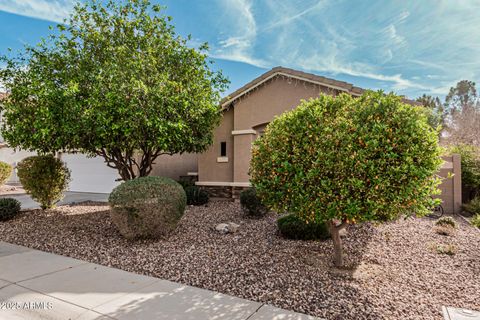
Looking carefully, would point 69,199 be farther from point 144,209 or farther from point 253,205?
point 253,205

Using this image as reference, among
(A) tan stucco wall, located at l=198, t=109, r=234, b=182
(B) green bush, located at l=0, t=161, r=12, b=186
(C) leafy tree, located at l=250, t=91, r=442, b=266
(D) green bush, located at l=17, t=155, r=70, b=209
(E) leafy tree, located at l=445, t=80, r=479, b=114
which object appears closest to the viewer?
(C) leafy tree, located at l=250, t=91, r=442, b=266

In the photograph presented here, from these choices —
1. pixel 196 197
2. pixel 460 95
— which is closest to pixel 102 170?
pixel 196 197

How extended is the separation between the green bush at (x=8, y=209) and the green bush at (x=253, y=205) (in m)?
7.16

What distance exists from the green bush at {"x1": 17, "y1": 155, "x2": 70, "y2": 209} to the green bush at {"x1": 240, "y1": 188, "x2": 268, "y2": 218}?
21.1ft

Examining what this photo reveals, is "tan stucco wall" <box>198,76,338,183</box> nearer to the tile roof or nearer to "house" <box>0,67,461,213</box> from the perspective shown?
"house" <box>0,67,461,213</box>

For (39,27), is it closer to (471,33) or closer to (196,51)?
(196,51)

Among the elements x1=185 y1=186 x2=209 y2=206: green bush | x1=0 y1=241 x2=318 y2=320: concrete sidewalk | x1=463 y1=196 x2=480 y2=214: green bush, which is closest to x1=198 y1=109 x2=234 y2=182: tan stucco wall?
x1=185 y1=186 x2=209 y2=206: green bush

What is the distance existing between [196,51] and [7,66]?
5769 mm

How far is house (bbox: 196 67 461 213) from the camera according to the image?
10258 mm

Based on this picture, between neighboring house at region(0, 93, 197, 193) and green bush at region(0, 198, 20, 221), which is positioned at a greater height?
neighboring house at region(0, 93, 197, 193)

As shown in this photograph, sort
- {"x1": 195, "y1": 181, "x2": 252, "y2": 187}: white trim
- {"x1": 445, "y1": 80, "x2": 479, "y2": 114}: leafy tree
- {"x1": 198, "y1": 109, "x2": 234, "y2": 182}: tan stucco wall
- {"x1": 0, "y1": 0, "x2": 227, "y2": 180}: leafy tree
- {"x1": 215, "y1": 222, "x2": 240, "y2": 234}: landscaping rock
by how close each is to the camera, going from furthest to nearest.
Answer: {"x1": 445, "y1": 80, "x2": 479, "y2": 114}: leafy tree → {"x1": 198, "y1": 109, "x2": 234, "y2": 182}: tan stucco wall → {"x1": 195, "y1": 181, "x2": 252, "y2": 187}: white trim → {"x1": 0, "y1": 0, "x2": 227, "y2": 180}: leafy tree → {"x1": 215, "y1": 222, "x2": 240, "y2": 234}: landscaping rock

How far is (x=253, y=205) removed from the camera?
8.65 metres

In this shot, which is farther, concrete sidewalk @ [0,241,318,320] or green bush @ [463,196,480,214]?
green bush @ [463,196,480,214]

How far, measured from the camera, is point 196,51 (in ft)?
31.8
